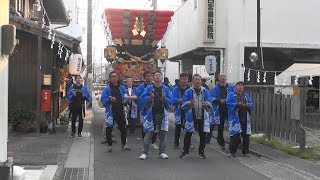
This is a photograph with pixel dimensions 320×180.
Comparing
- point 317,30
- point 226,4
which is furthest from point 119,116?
point 317,30

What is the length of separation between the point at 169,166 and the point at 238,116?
2270 mm

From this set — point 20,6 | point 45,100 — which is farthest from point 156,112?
point 20,6

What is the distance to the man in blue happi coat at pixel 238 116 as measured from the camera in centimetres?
1046

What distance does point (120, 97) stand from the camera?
10969 millimetres

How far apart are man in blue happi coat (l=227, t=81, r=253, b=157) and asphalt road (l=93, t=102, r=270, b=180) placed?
0.46 metres

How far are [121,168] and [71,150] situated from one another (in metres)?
2.41

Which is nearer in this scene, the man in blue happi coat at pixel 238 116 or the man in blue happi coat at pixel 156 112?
the man in blue happi coat at pixel 156 112

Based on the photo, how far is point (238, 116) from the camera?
1053cm

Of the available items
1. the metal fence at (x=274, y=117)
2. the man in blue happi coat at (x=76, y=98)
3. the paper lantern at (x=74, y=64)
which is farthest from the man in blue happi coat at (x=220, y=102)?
the paper lantern at (x=74, y=64)

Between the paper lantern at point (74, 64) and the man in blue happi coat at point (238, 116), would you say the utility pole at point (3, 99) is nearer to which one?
the man in blue happi coat at point (238, 116)

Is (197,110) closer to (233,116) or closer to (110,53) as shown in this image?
(233,116)

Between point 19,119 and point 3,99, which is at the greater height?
point 3,99

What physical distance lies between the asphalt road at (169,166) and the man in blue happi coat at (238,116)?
463 millimetres

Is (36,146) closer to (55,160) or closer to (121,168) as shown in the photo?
(55,160)
